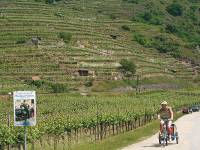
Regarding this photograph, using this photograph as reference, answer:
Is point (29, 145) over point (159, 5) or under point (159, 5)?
under

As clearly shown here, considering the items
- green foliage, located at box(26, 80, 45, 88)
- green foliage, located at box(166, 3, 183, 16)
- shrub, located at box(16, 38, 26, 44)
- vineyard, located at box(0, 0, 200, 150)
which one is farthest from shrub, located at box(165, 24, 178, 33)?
green foliage, located at box(26, 80, 45, 88)

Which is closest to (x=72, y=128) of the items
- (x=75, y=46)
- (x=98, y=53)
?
(x=98, y=53)

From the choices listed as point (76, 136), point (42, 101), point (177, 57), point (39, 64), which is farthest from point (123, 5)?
point (76, 136)

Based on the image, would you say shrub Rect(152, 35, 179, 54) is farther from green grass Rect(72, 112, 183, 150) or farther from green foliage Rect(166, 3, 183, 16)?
green grass Rect(72, 112, 183, 150)

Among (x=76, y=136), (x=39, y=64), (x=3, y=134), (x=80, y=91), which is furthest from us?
(x=39, y=64)

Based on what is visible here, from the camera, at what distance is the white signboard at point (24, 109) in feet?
80.8

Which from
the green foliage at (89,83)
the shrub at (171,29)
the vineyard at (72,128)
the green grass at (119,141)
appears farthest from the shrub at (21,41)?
the green grass at (119,141)

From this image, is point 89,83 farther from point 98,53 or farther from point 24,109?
point 24,109

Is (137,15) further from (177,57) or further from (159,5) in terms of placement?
(177,57)

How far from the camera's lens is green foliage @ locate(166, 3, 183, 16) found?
182 metres

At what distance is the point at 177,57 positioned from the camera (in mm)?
146000

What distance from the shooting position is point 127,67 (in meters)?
119

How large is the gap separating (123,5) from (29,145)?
14503 centimetres

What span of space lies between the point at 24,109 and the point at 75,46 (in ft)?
339
